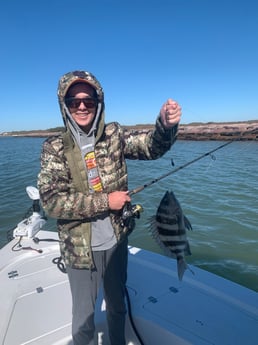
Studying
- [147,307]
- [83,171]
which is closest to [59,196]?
[83,171]

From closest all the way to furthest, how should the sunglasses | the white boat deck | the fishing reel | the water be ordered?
the sunglasses
the fishing reel
the white boat deck
the water

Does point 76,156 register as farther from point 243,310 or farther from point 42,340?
point 243,310

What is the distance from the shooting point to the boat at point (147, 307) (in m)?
2.82

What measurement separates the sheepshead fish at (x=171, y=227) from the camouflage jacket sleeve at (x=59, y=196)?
17.3 inches

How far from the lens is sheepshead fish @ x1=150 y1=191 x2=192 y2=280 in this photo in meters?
1.95

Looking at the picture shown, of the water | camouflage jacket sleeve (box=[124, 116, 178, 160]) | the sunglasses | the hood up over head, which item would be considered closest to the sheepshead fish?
camouflage jacket sleeve (box=[124, 116, 178, 160])

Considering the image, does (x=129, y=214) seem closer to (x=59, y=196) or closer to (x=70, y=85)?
(x=59, y=196)

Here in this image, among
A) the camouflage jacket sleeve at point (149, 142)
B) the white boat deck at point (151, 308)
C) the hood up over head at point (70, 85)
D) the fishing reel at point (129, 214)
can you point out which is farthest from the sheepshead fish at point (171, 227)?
the white boat deck at point (151, 308)

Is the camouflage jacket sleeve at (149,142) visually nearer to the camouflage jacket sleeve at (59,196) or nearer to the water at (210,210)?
the camouflage jacket sleeve at (59,196)

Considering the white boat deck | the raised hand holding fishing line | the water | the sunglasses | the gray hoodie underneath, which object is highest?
the sunglasses

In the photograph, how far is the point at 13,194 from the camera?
12.7 m

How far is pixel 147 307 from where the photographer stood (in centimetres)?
319

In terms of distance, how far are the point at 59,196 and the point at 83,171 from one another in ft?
0.95

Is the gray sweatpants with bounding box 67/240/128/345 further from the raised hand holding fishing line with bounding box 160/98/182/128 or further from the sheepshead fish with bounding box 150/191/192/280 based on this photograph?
the raised hand holding fishing line with bounding box 160/98/182/128
